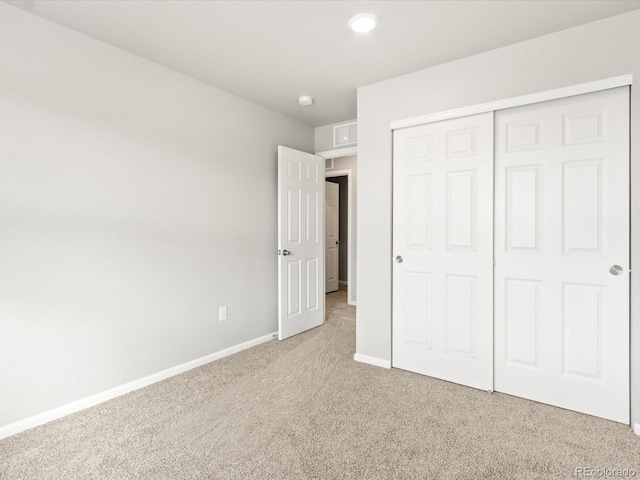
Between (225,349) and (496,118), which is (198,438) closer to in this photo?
(225,349)

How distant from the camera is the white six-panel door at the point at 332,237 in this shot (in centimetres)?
639

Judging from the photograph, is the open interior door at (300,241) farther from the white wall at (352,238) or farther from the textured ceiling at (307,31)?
the white wall at (352,238)

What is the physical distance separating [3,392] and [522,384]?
322cm

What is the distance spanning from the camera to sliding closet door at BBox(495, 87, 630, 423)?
2.09 m

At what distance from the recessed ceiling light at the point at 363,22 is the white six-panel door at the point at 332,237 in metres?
4.19

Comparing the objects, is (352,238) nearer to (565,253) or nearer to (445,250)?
(445,250)

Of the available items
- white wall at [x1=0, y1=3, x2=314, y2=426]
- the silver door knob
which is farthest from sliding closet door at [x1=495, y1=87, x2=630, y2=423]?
white wall at [x1=0, y1=3, x2=314, y2=426]

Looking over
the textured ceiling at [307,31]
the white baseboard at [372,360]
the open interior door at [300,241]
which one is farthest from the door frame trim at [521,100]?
the white baseboard at [372,360]

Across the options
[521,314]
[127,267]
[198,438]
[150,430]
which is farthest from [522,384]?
[127,267]

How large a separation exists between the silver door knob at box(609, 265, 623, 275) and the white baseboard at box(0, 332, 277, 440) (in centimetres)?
295

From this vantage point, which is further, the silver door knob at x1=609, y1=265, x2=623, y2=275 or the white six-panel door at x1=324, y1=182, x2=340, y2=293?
the white six-panel door at x1=324, y1=182, x2=340, y2=293

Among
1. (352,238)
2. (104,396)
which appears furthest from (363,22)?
(352,238)

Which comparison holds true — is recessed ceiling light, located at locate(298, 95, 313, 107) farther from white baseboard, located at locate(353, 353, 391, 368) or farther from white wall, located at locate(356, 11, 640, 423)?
white baseboard, located at locate(353, 353, 391, 368)

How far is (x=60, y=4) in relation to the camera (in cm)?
195
